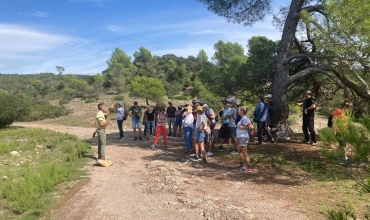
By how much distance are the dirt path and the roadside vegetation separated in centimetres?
43

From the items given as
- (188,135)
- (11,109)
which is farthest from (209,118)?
(11,109)

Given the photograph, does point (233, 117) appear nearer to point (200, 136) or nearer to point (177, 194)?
point (200, 136)

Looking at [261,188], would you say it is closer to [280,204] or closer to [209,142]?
[280,204]

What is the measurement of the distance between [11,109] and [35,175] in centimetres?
1382

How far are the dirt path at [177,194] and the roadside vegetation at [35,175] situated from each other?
43cm

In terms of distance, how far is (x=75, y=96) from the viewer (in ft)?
161

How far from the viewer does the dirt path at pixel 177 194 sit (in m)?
4.58

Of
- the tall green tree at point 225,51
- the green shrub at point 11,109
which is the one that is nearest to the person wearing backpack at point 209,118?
the green shrub at point 11,109

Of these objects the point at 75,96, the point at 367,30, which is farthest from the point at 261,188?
the point at 75,96

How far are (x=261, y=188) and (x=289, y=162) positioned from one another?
2.29 m

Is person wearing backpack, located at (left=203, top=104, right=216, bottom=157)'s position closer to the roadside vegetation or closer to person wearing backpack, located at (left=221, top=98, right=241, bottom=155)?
person wearing backpack, located at (left=221, top=98, right=241, bottom=155)

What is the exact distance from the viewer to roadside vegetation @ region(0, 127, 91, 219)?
4914 mm

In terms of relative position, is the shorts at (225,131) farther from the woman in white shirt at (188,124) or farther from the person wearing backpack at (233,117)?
the woman in white shirt at (188,124)

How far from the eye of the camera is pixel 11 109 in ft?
58.0
